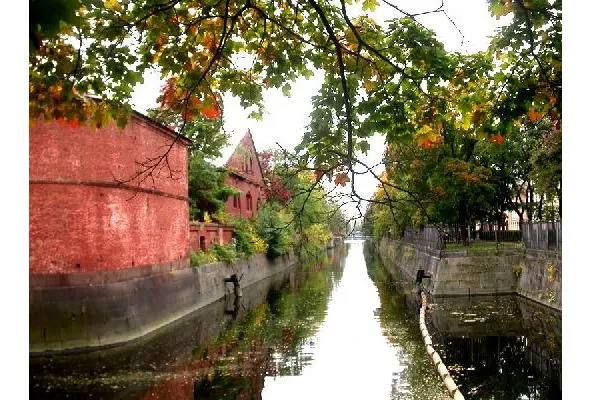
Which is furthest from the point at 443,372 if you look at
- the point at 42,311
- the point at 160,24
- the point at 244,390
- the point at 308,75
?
the point at 42,311

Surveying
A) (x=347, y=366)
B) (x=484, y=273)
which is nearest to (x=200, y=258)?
(x=347, y=366)

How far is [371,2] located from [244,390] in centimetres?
859

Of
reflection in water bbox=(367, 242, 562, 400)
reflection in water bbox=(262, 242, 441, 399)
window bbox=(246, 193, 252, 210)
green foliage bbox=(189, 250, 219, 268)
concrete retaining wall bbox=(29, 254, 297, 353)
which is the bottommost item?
reflection in water bbox=(262, 242, 441, 399)

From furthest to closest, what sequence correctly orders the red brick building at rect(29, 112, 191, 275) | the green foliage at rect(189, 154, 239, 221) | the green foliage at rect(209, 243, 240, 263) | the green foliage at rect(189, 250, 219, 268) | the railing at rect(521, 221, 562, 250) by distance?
the green foliage at rect(189, 154, 239, 221) < the green foliage at rect(209, 243, 240, 263) < the green foliage at rect(189, 250, 219, 268) < the railing at rect(521, 221, 562, 250) < the red brick building at rect(29, 112, 191, 275)

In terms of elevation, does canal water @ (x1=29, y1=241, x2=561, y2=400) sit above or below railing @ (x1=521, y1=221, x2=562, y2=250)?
below

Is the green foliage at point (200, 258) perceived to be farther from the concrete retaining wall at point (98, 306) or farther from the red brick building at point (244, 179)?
the red brick building at point (244, 179)

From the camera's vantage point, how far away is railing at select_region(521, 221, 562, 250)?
18589 mm

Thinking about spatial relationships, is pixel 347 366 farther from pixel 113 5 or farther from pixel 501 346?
pixel 113 5

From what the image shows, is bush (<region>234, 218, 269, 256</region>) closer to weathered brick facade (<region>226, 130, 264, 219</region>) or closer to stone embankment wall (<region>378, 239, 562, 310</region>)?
weathered brick facade (<region>226, 130, 264, 219</region>)

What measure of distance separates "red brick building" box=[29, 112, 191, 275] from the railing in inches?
500

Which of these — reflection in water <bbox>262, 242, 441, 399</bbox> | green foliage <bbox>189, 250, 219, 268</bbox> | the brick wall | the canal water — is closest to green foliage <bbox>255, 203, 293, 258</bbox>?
the brick wall

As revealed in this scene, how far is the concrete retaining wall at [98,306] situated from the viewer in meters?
14.9

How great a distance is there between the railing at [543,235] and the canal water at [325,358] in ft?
7.46

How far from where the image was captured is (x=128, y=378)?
41.9 feet
